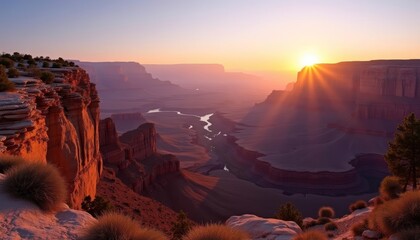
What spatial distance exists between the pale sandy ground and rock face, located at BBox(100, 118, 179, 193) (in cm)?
143

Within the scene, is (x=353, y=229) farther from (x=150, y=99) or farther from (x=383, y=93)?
(x=150, y=99)

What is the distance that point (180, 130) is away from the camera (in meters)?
96.2

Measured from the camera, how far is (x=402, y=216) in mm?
9430

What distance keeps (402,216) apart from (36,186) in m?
8.64

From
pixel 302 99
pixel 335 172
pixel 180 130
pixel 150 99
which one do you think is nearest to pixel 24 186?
pixel 335 172

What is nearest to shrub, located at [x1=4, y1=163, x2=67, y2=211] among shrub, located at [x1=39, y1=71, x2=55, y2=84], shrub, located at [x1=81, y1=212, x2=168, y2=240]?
shrub, located at [x1=81, y1=212, x2=168, y2=240]

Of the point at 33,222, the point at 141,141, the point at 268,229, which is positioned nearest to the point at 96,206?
the point at 268,229

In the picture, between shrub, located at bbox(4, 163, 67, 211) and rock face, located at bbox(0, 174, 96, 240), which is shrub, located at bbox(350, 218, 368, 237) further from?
shrub, located at bbox(4, 163, 67, 211)

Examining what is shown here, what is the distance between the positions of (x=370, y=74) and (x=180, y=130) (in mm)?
47005

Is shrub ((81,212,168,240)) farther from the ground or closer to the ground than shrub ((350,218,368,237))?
farther from the ground

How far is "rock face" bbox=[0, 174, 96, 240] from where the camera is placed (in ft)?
20.1

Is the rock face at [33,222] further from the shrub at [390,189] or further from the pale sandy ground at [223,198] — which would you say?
the pale sandy ground at [223,198]

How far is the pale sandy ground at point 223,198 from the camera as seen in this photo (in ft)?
120

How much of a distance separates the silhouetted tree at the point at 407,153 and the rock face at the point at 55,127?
16.3m
